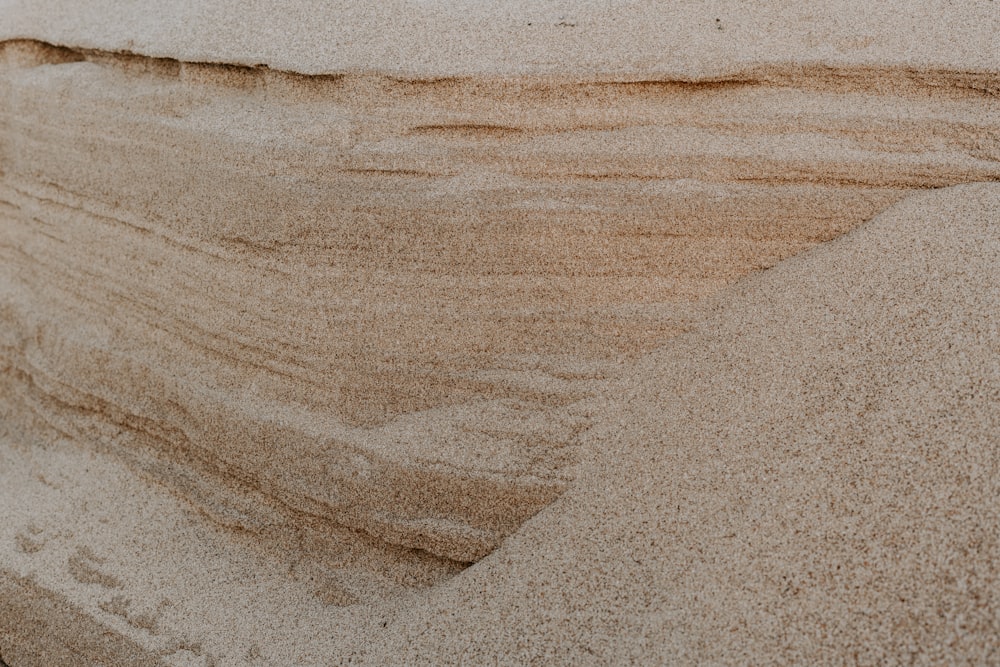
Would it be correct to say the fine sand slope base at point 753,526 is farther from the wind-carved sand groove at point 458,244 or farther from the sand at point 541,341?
the wind-carved sand groove at point 458,244

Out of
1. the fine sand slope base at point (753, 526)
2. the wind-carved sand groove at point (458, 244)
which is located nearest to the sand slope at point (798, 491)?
the fine sand slope base at point (753, 526)

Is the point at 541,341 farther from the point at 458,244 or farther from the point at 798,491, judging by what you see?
the point at 798,491

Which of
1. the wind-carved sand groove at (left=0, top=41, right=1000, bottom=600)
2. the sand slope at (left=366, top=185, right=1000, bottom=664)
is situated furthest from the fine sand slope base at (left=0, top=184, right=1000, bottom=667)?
the wind-carved sand groove at (left=0, top=41, right=1000, bottom=600)

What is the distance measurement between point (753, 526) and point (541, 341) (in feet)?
2.43

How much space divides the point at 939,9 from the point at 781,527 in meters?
1.45

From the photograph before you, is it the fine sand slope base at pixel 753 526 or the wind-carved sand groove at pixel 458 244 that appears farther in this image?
the wind-carved sand groove at pixel 458 244

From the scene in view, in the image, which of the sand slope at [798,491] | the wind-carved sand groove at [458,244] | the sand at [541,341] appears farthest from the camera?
the wind-carved sand groove at [458,244]

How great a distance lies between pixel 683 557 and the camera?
1.90 metres

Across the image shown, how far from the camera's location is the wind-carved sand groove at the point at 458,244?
87.7 inches

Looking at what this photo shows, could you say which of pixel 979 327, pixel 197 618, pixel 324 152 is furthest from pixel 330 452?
pixel 979 327

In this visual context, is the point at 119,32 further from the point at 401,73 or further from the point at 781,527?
the point at 781,527

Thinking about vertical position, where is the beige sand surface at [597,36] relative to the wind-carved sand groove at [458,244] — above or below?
above

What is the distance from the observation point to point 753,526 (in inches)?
73.2

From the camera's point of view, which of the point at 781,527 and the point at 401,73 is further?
the point at 401,73
